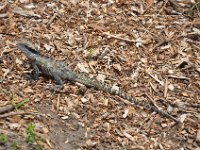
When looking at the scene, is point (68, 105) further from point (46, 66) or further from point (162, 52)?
point (162, 52)

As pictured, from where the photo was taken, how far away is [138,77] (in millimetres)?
6305

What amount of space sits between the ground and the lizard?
7 cm

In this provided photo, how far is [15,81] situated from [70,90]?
669 millimetres

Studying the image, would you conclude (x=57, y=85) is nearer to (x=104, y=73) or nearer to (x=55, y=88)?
(x=55, y=88)

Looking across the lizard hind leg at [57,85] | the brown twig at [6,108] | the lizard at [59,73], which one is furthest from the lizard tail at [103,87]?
the brown twig at [6,108]

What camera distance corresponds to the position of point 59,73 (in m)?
6.00

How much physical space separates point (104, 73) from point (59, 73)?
24.6 inches

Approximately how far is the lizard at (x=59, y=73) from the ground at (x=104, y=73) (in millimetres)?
65

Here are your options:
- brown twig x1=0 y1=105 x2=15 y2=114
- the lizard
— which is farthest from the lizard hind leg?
brown twig x1=0 y1=105 x2=15 y2=114

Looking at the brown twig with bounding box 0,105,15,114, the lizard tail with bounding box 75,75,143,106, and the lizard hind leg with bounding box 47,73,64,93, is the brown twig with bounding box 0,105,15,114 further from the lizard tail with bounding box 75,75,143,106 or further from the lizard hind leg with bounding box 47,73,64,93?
the lizard tail with bounding box 75,75,143,106

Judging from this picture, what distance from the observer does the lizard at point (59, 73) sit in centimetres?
597

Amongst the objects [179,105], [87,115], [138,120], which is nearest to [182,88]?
[179,105]

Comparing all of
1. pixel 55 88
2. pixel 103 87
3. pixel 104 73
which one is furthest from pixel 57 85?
pixel 104 73

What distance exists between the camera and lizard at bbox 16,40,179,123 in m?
5.97
